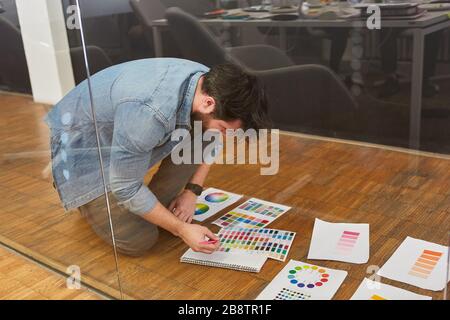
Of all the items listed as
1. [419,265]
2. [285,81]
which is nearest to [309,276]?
[419,265]

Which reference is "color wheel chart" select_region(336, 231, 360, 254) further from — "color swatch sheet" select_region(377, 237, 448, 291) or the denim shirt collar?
the denim shirt collar

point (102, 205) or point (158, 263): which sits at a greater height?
point (102, 205)

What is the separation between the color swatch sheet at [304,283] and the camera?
4.38 ft

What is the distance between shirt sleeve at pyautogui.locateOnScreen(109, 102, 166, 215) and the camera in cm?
132

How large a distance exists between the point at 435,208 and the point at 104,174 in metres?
1.06

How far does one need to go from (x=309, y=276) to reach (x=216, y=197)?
541 millimetres

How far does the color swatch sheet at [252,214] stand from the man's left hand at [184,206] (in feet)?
0.37

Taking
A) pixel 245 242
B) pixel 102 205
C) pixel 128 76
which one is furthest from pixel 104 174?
pixel 245 242

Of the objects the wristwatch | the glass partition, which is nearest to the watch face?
the wristwatch

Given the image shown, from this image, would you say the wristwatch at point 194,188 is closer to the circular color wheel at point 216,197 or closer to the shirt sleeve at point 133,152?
the circular color wheel at point 216,197

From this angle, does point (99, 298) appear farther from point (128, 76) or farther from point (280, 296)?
point (128, 76)

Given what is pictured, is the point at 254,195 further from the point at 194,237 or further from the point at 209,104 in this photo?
the point at 209,104

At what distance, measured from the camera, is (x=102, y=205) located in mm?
1476

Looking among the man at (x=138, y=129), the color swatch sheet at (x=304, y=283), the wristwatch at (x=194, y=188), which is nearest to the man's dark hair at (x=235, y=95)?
the man at (x=138, y=129)
